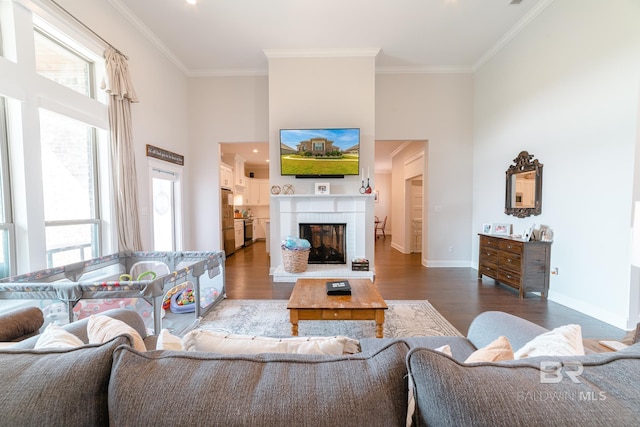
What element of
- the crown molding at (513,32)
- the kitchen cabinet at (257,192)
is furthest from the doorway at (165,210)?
the crown molding at (513,32)

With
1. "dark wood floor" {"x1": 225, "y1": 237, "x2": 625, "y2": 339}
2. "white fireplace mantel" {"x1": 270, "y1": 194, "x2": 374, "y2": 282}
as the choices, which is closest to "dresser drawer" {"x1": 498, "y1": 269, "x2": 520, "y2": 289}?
"dark wood floor" {"x1": 225, "y1": 237, "x2": 625, "y2": 339}

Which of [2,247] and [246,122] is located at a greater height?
[246,122]

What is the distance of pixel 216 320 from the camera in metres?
2.61

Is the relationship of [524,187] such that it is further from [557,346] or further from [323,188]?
[557,346]

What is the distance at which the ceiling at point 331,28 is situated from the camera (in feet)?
10.2

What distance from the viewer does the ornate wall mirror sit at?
3268 mm

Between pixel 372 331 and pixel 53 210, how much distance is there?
11.4ft

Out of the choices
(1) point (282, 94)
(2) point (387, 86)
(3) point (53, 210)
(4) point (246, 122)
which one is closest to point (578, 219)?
(2) point (387, 86)

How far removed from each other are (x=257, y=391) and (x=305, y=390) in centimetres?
11

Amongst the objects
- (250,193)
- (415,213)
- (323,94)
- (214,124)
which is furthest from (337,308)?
(250,193)

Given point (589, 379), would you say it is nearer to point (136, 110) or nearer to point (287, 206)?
point (287, 206)

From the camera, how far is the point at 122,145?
2980 mm

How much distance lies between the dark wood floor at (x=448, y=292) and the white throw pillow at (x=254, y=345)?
6.88 feet

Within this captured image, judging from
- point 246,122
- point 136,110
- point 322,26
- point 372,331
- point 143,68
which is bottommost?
point 372,331
